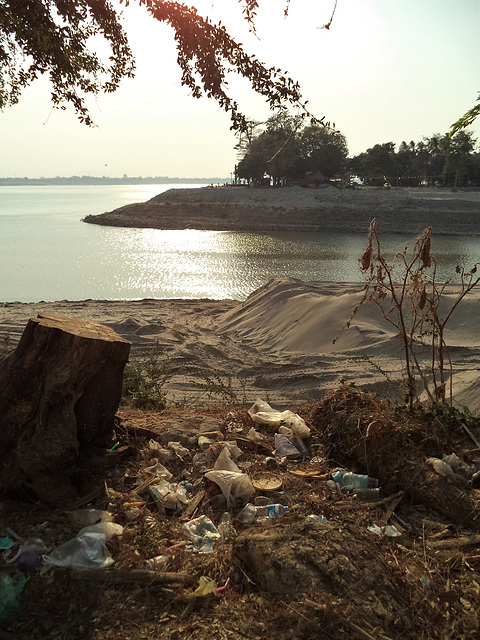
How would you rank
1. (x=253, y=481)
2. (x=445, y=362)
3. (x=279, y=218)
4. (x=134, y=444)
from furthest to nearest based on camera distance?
(x=279, y=218)
(x=445, y=362)
(x=134, y=444)
(x=253, y=481)

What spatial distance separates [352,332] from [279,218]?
33974 mm

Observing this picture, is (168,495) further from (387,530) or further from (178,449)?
(387,530)

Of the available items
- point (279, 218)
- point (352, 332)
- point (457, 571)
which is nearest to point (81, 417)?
point (457, 571)

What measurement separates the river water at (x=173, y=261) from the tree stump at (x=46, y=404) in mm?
14001

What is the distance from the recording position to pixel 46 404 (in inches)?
127

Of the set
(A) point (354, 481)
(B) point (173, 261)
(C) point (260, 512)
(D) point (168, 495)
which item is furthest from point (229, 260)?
(C) point (260, 512)

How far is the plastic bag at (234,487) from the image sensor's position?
10.7ft

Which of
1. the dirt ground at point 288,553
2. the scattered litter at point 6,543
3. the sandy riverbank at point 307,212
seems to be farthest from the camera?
the sandy riverbank at point 307,212

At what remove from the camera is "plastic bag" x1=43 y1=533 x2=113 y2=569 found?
265cm

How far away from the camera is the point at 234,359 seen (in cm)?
1012

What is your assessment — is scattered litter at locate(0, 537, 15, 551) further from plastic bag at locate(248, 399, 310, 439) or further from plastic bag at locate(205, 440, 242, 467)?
plastic bag at locate(248, 399, 310, 439)

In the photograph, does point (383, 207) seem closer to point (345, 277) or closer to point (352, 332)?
point (345, 277)

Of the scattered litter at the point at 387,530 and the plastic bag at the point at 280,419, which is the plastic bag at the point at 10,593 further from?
the plastic bag at the point at 280,419

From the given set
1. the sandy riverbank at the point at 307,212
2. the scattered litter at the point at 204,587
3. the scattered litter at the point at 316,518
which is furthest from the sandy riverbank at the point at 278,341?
the sandy riverbank at the point at 307,212
